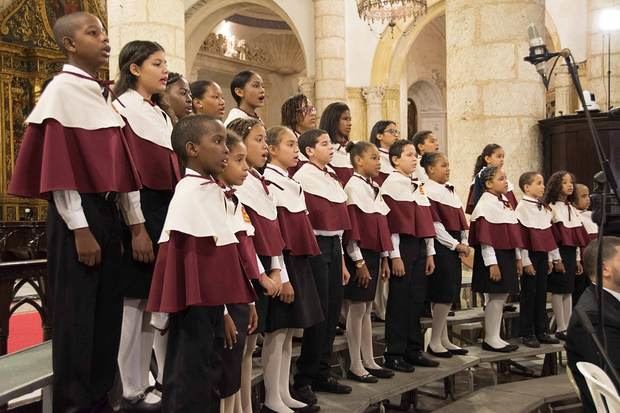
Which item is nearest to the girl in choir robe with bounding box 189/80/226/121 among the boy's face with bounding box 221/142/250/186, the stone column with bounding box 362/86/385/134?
the boy's face with bounding box 221/142/250/186

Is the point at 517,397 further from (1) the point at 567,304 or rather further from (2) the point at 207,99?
(2) the point at 207,99

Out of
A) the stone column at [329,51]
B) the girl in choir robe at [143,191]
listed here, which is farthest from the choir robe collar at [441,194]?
the stone column at [329,51]

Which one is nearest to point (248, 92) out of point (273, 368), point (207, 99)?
point (207, 99)

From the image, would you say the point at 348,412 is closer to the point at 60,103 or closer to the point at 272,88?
the point at 60,103

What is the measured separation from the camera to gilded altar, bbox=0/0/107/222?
1344 cm

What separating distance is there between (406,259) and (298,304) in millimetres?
1497

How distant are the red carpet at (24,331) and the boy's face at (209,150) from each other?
11.9 feet

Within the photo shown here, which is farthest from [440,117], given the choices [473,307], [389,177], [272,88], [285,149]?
[285,149]

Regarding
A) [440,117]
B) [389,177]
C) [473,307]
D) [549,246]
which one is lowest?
[473,307]

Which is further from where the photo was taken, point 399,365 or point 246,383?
point 399,365

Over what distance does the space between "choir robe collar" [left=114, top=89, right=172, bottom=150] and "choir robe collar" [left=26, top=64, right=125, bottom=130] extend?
0.75ft

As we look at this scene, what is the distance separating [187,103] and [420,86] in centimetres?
1710

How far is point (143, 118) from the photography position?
3.12 m

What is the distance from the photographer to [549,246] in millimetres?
5922
